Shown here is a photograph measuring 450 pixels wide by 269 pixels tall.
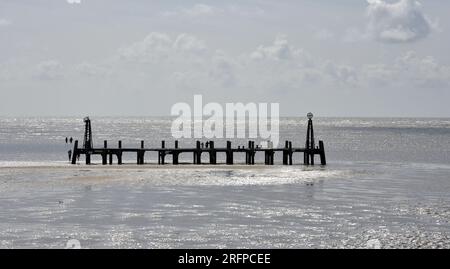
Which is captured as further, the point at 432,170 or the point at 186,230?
the point at 432,170

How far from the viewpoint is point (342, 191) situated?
3859 cm

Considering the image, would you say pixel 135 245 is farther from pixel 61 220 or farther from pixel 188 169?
pixel 188 169

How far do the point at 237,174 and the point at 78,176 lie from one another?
10.5 metres

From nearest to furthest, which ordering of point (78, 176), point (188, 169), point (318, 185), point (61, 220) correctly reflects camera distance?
point (61, 220), point (318, 185), point (78, 176), point (188, 169)

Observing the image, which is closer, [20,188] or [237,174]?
[20,188]

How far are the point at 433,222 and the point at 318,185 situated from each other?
13981mm

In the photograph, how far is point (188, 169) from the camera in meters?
52.8
